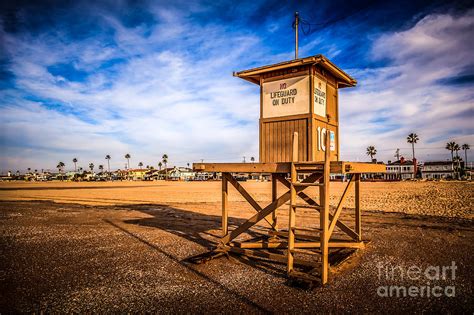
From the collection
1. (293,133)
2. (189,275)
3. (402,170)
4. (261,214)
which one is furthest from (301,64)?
(402,170)

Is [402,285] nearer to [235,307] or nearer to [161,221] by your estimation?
[235,307]

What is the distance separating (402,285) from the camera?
233 inches

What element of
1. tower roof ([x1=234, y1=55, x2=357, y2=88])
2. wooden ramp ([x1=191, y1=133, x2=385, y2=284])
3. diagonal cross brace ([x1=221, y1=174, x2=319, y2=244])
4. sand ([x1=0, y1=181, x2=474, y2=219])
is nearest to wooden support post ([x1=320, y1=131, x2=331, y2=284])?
wooden ramp ([x1=191, y1=133, x2=385, y2=284])

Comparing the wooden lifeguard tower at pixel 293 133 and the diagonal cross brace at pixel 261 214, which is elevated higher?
the wooden lifeguard tower at pixel 293 133

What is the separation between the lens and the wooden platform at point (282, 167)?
6399 millimetres

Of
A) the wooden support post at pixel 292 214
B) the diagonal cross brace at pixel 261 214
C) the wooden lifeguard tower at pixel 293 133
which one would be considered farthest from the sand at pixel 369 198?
the wooden support post at pixel 292 214

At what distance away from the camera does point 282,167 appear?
22.8ft

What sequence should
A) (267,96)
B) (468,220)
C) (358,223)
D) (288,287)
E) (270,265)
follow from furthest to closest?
(468,220) → (358,223) → (267,96) → (270,265) → (288,287)

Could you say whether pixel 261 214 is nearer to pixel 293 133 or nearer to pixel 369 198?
pixel 293 133

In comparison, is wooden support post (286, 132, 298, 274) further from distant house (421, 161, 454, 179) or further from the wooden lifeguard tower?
distant house (421, 161, 454, 179)

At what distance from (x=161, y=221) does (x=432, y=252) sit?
11.5 meters

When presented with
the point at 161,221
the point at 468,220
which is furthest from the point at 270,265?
the point at 468,220

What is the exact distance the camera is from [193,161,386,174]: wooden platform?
21.0 feet

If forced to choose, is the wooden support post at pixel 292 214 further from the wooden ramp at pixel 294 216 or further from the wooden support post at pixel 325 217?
the wooden support post at pixel 325 217
